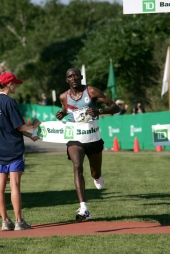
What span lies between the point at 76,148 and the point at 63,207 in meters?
1.92

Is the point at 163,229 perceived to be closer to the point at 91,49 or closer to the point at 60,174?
the point at 60,174

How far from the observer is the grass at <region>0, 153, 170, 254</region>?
28.1 ft

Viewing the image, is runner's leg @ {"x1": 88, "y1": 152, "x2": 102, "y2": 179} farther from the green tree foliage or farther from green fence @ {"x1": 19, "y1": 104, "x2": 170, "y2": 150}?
the green tree foliage

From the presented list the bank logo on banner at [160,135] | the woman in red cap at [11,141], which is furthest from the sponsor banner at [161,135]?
the woman in red cap at [11,141]

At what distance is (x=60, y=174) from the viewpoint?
738 inches

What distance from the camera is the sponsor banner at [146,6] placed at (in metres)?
10.5

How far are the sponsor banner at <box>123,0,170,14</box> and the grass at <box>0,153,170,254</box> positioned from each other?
2640 mm

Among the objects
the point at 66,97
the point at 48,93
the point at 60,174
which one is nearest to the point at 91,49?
the point at 48,93

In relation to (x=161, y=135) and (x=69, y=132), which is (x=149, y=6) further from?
(x=69, y=132)

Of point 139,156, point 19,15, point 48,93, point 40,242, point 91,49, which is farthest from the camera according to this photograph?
point 19,15

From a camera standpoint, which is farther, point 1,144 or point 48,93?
point 48,93

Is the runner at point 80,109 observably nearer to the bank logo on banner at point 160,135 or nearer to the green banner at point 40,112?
the bank logo on banner at point 160,135

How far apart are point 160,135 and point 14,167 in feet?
7.43

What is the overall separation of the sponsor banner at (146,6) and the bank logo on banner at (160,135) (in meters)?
1.60
